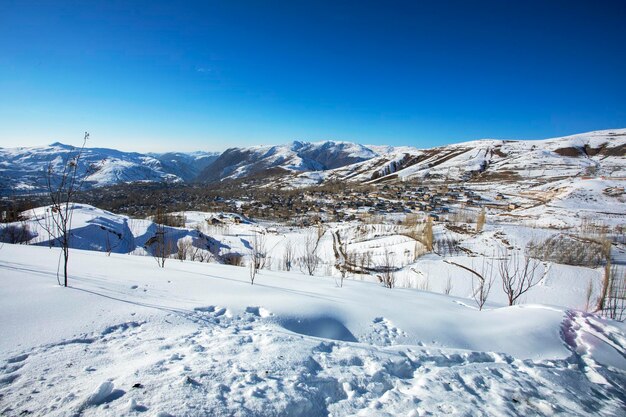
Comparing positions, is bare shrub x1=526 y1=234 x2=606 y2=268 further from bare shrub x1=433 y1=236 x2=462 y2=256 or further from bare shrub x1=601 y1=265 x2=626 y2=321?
bare shrub x1=433 y1=236 x2=462 y2=256

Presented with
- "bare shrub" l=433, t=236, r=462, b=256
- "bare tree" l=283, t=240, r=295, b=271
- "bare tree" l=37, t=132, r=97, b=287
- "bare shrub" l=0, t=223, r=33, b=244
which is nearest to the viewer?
"bare tree" l=37, t=132, r=97, b=287

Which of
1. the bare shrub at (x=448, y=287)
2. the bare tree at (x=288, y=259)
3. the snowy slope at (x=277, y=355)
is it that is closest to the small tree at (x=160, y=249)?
the snowy slope at (x=277, y=355)

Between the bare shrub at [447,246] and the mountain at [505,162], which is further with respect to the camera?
the mountain at [505,162]

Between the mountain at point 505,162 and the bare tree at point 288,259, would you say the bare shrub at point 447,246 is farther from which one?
the mountain at point 505,162

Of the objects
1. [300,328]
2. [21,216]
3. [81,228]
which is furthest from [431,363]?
[21,216]

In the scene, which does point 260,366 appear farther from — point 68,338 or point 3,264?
point 3,264

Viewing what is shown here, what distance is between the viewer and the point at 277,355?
8.98ft

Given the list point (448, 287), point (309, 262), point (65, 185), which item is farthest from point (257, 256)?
point (65, 185)

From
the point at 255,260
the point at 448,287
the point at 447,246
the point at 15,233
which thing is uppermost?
the point at 255,260

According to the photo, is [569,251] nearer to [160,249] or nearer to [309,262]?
[309,262]

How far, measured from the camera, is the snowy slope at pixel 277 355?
2.06 metres

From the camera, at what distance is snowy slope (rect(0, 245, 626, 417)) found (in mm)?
2064

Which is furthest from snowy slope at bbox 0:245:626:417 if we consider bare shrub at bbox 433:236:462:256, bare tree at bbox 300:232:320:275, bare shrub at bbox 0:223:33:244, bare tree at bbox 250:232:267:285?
bare shrub at bbox 433:236:462:256

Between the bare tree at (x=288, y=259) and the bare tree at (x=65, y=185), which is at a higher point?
the bare tree at (x=65, y=185)
